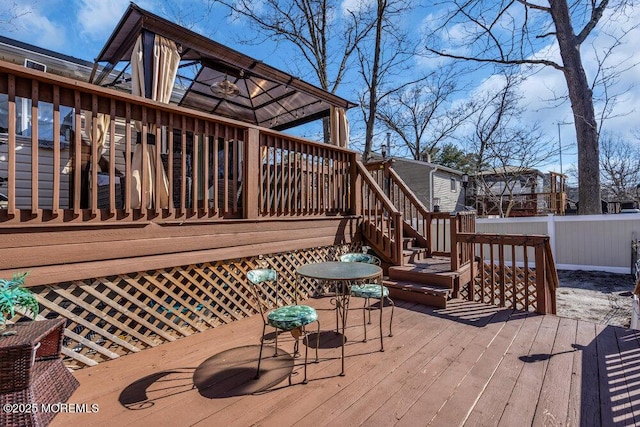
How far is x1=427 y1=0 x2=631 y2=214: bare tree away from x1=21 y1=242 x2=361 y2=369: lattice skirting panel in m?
10.0

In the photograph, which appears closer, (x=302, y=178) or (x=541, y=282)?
(x=541, y=282)

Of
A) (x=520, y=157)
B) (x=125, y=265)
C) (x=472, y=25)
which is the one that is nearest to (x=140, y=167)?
(x=125, y=265)

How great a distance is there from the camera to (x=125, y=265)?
2.79m

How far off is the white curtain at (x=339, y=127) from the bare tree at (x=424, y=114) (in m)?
11.6

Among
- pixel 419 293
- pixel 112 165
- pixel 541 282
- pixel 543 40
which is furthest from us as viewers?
pixel 543 40

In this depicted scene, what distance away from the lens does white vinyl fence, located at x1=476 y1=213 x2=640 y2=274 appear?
26.3 ft

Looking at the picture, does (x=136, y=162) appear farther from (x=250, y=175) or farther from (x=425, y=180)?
(x=425, y=180)

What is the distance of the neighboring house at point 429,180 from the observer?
16438 mm

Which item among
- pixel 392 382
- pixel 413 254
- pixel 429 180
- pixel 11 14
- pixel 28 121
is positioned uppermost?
pixel 11 14

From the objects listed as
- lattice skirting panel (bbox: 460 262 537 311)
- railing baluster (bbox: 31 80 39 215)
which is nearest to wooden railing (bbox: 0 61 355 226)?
railing baluster (bbox: 31 80 39 215)

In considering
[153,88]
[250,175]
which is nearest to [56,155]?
[153,88]

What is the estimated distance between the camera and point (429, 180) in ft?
53.7

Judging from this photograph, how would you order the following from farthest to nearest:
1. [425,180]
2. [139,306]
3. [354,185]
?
[425,180]
[354,185]
[139,306]

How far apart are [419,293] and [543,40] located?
35.1 ft
